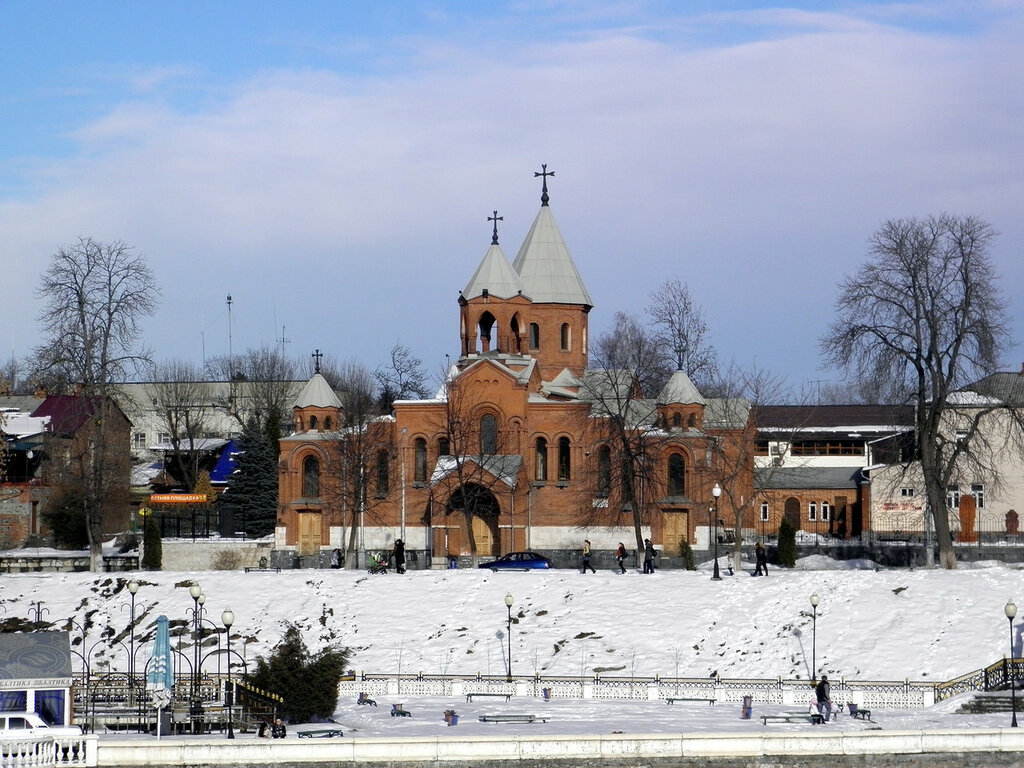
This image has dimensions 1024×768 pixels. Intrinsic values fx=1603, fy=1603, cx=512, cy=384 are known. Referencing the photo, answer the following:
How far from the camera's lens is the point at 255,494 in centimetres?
6862

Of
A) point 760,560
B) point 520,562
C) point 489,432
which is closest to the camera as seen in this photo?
point 760,560

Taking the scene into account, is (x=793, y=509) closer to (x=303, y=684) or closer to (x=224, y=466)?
(x=224, y=466)

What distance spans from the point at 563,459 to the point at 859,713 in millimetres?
A: 26595

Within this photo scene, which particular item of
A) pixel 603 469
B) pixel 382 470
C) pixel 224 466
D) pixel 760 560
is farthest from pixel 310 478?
pixel 224 466

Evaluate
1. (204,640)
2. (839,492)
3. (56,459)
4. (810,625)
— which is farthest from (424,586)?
(839,492)

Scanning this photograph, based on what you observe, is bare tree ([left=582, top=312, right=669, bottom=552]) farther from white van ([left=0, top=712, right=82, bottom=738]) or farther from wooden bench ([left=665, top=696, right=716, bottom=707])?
white van ([left=0, top=712, right=82, bottom=738])

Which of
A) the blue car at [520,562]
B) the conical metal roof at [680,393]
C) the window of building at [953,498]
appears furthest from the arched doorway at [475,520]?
the window of building at [953,498]

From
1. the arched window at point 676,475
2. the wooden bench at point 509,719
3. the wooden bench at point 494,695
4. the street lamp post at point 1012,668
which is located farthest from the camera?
the arched window at point 676,475

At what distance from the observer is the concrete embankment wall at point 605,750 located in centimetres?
2811

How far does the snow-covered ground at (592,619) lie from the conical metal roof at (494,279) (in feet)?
54.1

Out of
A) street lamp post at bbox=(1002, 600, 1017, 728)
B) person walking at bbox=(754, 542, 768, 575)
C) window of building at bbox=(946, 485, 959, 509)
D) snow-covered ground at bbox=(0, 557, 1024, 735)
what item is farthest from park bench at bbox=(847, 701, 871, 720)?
window of building at bbox=(946, 485, 959, 509)

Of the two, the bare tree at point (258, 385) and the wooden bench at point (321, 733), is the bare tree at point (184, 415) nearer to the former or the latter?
the bare tree at point (258, 385)

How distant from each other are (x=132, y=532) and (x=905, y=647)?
40.1 m

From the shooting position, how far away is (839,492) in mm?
69688
